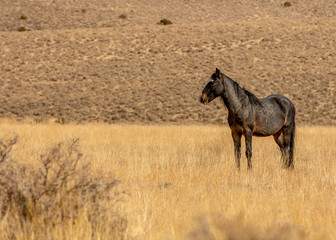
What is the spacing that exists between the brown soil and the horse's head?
19.5m

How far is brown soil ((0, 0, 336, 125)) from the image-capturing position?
31172 mm

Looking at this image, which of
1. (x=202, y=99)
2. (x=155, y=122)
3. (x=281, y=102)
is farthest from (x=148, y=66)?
(x=202, y=99)

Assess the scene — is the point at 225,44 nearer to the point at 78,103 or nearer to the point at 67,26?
the point at 78,103

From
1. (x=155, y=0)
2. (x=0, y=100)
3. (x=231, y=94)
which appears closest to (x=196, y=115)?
(x=0, y=100)

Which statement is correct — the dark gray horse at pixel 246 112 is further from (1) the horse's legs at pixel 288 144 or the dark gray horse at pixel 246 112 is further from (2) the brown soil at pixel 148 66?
(2) the brown soil at pixel 148 66

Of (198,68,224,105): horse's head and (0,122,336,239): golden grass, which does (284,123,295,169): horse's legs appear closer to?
(0,122,336,239): golden grass

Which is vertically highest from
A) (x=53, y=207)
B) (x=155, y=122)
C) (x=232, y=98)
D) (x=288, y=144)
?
(x=232, y=98)

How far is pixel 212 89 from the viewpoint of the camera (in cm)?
912

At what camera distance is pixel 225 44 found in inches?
1724

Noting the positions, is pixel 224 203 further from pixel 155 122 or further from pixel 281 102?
pixel 155 122

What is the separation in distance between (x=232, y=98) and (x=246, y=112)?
40 cm

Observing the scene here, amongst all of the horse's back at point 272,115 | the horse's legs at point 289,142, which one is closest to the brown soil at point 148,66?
the horse's legs at point 289,142

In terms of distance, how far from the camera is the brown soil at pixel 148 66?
31.2 m

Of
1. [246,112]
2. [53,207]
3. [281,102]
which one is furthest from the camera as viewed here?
[281,102]
